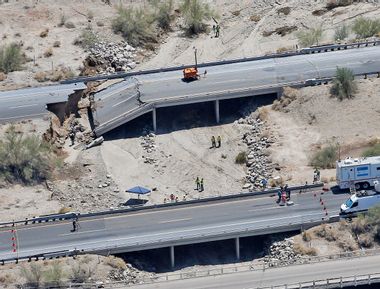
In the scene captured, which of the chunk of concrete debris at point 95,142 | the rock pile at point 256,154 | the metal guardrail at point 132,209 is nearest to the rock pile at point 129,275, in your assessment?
the metal guardrail at point 132,209

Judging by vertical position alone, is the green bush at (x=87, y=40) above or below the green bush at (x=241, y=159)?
above

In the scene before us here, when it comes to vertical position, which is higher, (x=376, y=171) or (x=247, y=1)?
(x=247, y=1)

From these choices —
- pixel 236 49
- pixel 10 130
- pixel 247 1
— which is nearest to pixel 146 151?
pixel 10 130

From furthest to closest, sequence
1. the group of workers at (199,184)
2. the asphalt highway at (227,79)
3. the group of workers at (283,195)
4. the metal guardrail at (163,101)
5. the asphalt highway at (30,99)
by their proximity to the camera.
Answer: the asphalt highway at (227,79)
the asphalt highway at (30,99)
the metal guardrail at (163,101)
the group of workers at (199,184)
the group of workers at (283,195)

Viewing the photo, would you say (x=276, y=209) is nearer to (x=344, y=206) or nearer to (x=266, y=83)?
(x=344, y=206)

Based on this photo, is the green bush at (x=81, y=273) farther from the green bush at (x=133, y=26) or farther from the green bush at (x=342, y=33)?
the green bush at (x=342, y=33)

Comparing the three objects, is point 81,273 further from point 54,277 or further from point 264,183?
point 264,183
